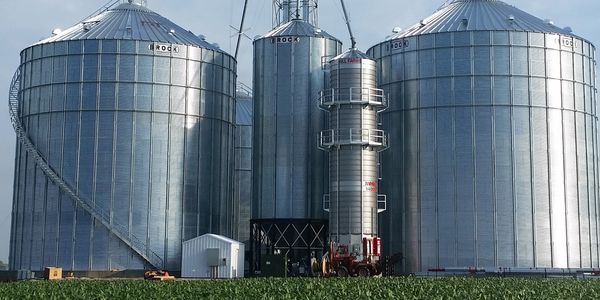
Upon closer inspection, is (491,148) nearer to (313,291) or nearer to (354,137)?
(354,137)

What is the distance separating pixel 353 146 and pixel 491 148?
10.4 metres

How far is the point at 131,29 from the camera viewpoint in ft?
239

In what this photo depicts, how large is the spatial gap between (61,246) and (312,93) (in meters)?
23.4

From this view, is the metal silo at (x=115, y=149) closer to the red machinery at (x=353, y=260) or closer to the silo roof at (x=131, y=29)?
→ the silo roof at (x=131, y=29)

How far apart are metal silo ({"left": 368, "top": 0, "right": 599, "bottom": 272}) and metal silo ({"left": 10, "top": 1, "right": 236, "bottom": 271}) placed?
15577 millimetres

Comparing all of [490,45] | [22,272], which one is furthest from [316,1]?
[22,272]

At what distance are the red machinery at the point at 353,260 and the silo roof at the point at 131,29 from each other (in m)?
22.3

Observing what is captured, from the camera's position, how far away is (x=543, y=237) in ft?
215

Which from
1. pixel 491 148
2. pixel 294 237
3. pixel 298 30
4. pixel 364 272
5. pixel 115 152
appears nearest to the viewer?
pixel 364 272

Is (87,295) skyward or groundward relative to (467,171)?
groundward

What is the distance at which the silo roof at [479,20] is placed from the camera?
6988 cm

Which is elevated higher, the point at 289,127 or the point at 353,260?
the point at 289,127

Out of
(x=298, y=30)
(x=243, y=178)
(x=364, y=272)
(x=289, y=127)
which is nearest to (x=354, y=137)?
(x=289, y=127)

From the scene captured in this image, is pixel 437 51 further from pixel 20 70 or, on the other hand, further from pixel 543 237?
pixel 20 70
